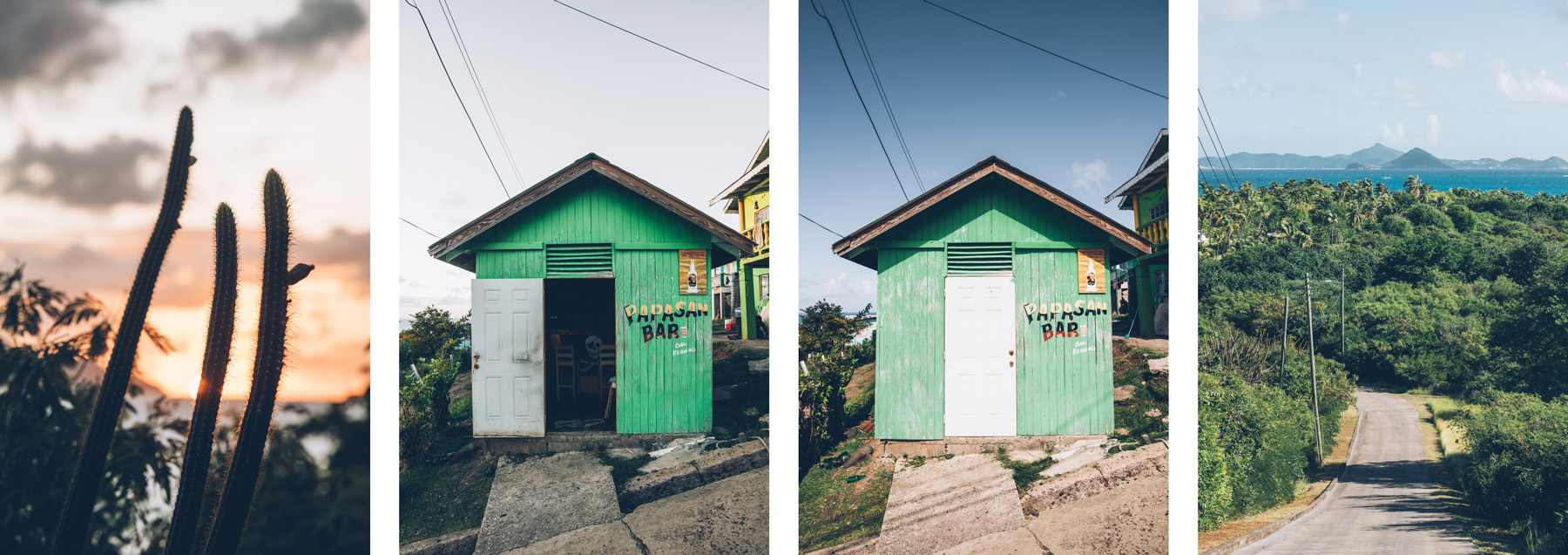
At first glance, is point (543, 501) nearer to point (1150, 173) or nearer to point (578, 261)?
point (578, 261)

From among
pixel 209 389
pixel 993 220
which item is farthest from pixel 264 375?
pixel 993 220

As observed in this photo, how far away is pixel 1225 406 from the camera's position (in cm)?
484

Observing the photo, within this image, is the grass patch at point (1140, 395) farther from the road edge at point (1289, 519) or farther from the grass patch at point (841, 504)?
the road edge at point (1289, 519)

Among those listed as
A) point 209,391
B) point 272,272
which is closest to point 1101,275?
point 272,272

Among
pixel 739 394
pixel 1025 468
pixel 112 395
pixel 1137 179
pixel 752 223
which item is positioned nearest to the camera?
pixel 112 395

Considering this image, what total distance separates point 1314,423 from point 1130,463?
153 inches

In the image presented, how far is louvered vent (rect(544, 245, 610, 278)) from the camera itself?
3.53 metres

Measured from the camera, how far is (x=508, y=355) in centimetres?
350

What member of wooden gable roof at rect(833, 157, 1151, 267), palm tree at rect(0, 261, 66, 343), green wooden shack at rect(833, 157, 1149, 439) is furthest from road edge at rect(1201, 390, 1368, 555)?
palm tree at rect(0, 261, 66, 343)

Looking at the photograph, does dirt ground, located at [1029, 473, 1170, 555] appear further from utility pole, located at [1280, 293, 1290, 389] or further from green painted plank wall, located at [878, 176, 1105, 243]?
utility pole, located at [1280, 293, 1290, 389]

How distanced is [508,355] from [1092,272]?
379cm

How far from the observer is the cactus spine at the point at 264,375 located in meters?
2.64

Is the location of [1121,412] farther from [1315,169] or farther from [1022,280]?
[1315,169]

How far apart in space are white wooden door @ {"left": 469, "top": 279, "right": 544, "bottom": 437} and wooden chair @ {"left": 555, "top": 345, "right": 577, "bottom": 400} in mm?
852
